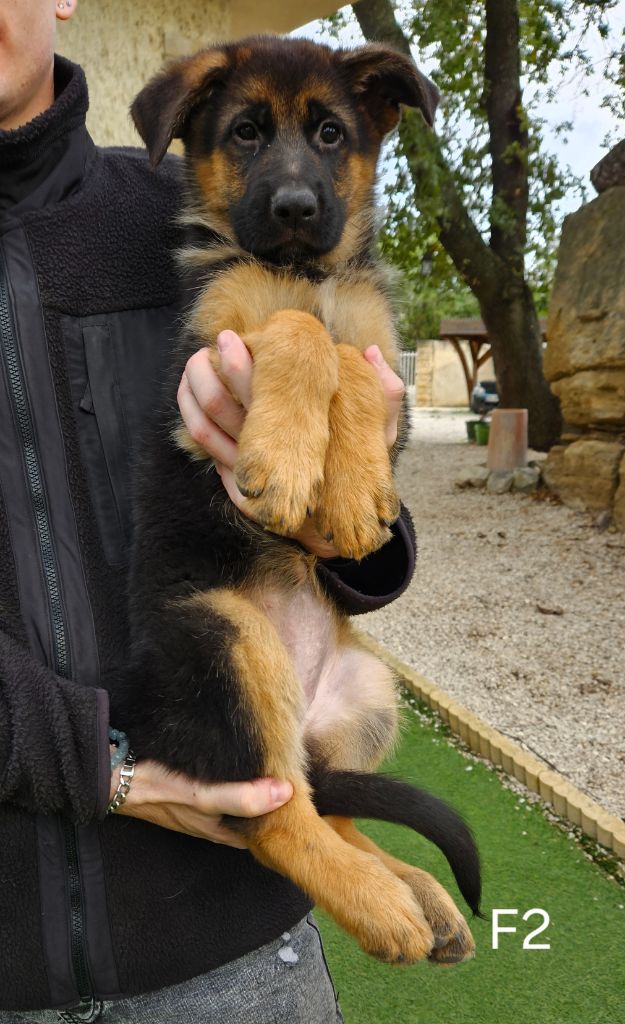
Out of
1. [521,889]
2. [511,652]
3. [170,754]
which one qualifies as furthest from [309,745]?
[511,652]

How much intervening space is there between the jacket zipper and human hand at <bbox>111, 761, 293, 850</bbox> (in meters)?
0.12

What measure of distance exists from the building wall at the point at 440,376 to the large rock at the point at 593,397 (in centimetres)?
2273

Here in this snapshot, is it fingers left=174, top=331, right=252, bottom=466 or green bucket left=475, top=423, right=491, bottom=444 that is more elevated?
fingers left=174, top=331, right=252, bottom=466

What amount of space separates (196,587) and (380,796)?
530 millimetres

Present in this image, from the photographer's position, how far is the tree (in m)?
10.9

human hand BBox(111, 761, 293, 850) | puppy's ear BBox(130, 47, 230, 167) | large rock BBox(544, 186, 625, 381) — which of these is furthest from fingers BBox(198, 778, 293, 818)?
large rock BBox(544, 186, 625, 381)

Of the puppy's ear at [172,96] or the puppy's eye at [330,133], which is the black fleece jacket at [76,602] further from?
the puppy's eye at [330,133]

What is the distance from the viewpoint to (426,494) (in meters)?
11.3

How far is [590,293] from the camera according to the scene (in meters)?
8.48

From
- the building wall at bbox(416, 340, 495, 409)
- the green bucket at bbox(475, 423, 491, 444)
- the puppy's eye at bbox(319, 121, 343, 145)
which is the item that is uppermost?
the puppy's eye at bbox(319, 121, 343, 145)

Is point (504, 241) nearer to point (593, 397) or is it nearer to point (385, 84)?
point (593, 397)

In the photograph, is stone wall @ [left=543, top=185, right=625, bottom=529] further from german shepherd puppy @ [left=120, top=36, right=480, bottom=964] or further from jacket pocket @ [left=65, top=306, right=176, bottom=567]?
jacket pocket @ [left=65, top=306, right=176, bottom=567]

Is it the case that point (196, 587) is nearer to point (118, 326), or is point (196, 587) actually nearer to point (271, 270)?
point (118, 326)

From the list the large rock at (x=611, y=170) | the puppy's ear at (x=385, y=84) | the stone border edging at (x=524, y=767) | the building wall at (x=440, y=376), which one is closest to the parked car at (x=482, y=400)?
the building wall at (x=440, y=376)
